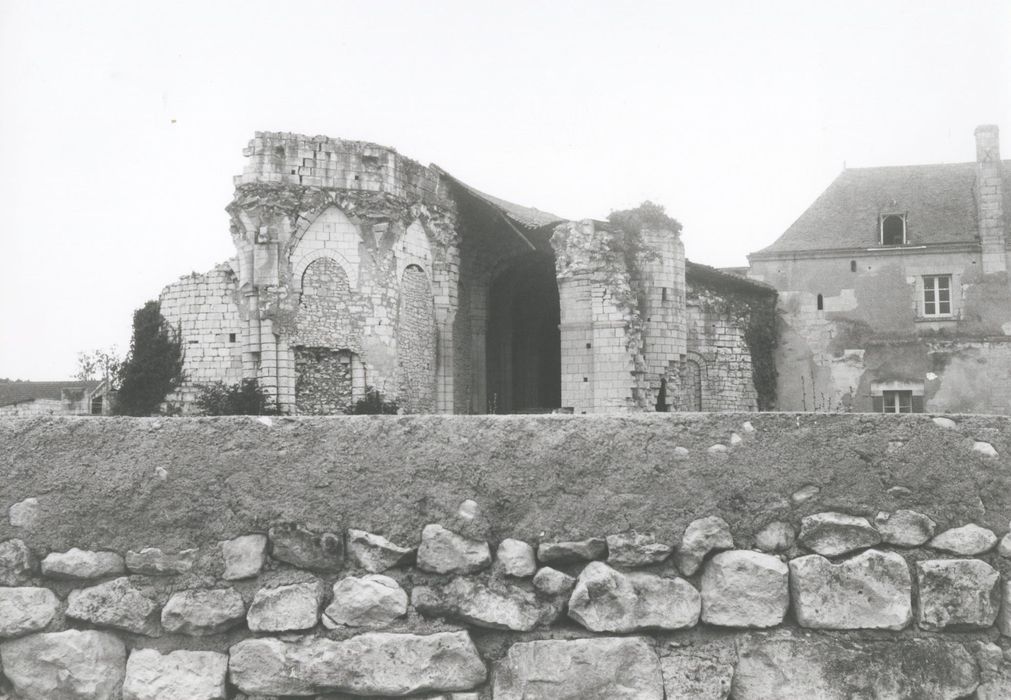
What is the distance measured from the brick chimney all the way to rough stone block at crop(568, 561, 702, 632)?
98.5ft

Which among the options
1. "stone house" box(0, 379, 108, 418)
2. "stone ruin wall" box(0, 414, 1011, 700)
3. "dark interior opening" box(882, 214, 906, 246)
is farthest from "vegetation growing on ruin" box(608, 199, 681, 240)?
"stone ruin wall" box(0, 414, 1011, 700)

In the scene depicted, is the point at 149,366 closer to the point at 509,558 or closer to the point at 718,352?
the point at 718,352

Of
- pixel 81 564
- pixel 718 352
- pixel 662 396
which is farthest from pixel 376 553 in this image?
pixel 718 352

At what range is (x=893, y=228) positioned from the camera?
97.7 feet

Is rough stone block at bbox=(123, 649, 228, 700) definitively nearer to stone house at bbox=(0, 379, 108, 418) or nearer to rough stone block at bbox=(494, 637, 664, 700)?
rough stone block at bbox=(494, 637, 664, 700)

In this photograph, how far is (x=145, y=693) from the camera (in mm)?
2613

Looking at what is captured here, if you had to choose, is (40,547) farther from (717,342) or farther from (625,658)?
(717,342)

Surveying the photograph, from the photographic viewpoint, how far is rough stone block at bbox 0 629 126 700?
263 cm

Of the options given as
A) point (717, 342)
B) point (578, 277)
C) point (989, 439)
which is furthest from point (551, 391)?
point (989, 439)

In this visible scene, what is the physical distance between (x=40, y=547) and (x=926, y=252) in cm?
3042

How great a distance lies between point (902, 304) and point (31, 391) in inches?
1444

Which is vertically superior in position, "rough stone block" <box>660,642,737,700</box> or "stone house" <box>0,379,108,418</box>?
"stone house" <box>0,379,108,418</box>

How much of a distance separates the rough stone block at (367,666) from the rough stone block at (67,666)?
364mm

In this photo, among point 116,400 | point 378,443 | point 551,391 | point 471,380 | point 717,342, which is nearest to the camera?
point 378,443
